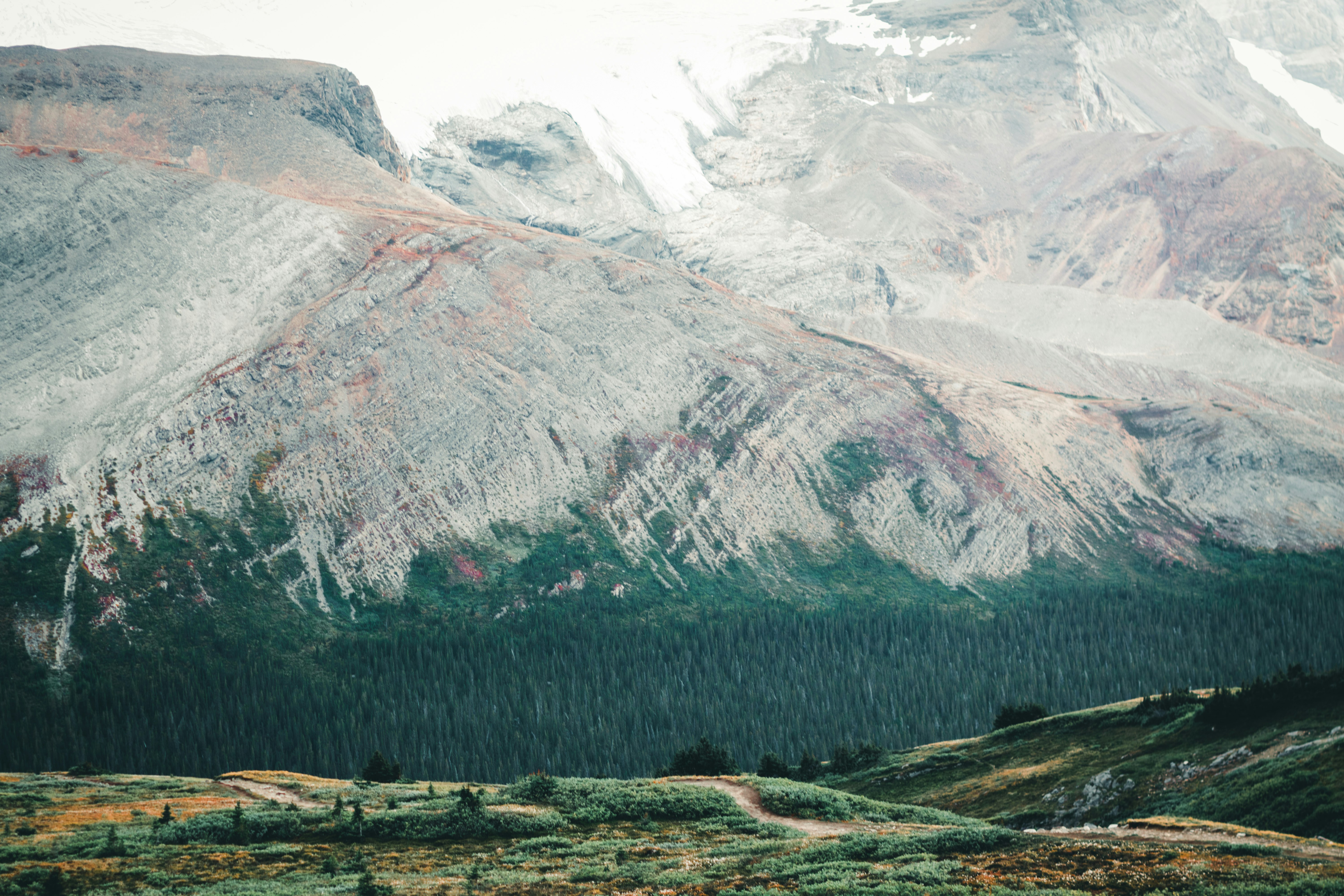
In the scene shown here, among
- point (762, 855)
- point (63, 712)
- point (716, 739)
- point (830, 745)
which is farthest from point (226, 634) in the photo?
point (762, 855)

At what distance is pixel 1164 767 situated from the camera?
54688 mm

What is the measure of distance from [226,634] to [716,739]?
66773mm

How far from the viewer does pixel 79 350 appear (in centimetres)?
17825

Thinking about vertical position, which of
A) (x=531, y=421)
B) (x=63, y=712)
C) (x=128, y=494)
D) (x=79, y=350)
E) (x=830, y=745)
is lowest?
(x=830, y=745)

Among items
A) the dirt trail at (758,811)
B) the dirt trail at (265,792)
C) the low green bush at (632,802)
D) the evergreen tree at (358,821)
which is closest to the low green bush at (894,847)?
the dirt trail at (758,811)

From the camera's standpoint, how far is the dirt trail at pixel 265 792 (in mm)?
56572

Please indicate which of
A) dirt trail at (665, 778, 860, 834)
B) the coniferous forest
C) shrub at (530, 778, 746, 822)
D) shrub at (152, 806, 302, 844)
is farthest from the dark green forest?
shrub at (152, 806, 302, 844)

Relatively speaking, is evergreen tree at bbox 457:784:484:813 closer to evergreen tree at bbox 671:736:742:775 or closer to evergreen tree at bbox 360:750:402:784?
evergreen tree at bbox 360:750:402:784

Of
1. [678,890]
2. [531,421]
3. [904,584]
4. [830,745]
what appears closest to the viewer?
[678,890]

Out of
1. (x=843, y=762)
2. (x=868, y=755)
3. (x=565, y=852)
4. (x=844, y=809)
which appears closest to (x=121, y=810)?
(x=565, y=852)

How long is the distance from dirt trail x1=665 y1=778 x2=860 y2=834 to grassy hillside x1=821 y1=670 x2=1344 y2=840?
12624 mm

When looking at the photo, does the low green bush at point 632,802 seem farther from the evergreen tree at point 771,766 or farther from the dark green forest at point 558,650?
the dark green forest at point 558,650

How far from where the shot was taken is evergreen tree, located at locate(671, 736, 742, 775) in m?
76.1

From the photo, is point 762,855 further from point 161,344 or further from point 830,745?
point 161,344
